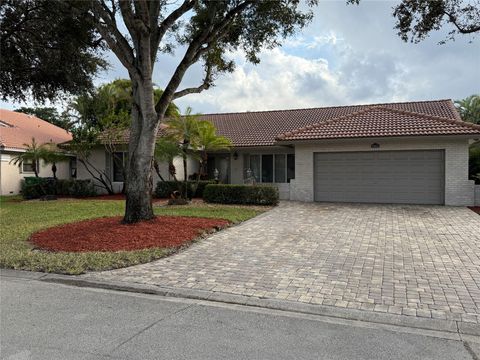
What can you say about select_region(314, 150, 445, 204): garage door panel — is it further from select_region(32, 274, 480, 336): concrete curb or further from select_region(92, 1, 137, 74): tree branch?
select_region(32, 274, 480, 336): concrete curb

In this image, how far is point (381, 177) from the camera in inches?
693

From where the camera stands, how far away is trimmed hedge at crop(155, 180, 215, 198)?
784 inches

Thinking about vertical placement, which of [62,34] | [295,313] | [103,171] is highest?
[62,34]

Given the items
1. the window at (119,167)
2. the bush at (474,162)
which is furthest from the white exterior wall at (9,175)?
the bush at (474,162)

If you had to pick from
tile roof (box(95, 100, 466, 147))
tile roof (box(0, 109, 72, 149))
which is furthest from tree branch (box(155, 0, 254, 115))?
tile roof (box(0, 109, 72, 149))

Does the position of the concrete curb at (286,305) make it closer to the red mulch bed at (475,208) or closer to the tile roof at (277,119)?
the red mulch bed at (475,208)

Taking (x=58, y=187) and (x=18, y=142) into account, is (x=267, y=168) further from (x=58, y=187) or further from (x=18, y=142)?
(x=18, y=142)

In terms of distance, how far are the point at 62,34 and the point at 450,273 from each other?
13236 mm

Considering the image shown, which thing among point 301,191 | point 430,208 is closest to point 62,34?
point 301,191

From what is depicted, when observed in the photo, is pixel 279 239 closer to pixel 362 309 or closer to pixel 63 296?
pixel 362 309

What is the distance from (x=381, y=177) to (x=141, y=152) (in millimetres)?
11001

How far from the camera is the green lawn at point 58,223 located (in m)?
7.41

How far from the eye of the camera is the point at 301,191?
1877cm

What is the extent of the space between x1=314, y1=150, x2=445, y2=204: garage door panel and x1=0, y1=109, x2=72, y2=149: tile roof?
696 inches
